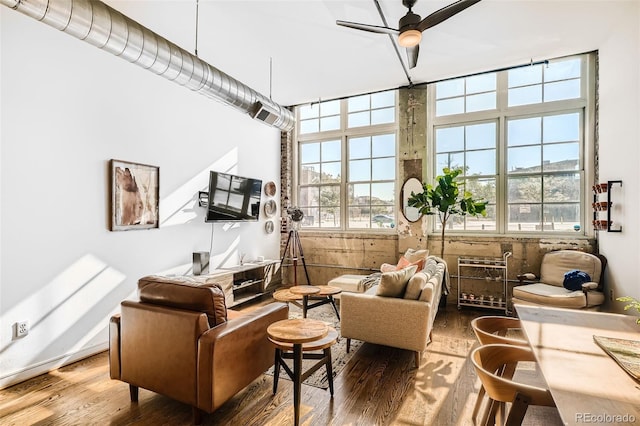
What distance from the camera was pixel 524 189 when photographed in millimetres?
4914

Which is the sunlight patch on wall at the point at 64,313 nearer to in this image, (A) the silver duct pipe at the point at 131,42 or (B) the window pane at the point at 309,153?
(A) the silver duct pipe at the point at 131,42

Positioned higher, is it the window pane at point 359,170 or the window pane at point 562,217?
the window pane at point 359,170

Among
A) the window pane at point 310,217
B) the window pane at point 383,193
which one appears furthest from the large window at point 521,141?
the window pane at point 310,217

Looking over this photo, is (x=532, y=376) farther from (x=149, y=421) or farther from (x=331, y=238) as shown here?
(x=331, y=238)

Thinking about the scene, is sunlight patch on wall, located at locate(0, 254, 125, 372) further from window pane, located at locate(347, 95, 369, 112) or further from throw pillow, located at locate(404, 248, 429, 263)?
window pane, located at locate(347, 95, 369, 112)

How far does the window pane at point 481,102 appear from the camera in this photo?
512cm

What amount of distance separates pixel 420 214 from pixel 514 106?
2.19 meters

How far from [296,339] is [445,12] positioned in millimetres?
2878

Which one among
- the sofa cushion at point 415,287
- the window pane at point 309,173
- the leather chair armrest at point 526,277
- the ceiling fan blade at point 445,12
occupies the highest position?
the ceiling fan blade at point 445,12

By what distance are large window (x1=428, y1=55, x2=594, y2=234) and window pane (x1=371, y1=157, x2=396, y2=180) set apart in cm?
71

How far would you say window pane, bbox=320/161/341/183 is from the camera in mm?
6293

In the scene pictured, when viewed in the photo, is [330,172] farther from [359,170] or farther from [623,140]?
[623,140]

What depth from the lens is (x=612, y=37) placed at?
12.5 ft

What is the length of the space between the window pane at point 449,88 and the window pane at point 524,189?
5.51 ft
